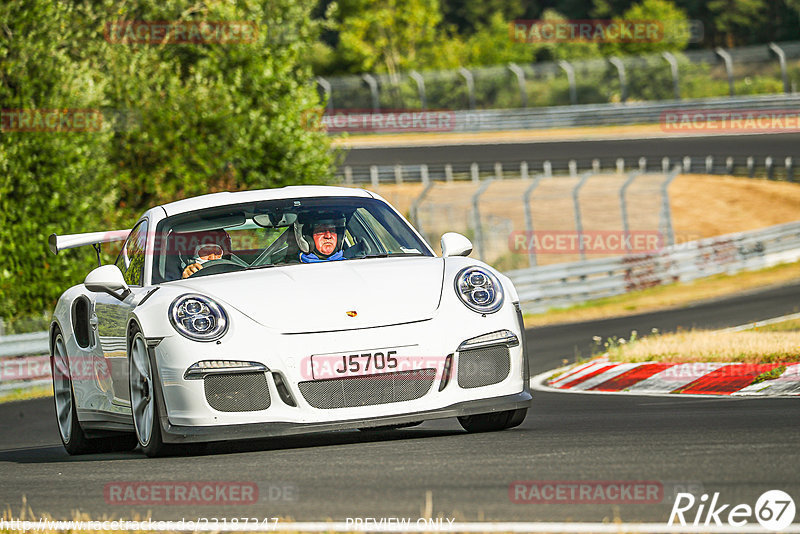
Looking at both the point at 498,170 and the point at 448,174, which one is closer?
the point at 498,170

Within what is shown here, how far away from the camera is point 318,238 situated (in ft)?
26.5

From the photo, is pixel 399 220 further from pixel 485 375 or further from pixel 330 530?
pixel 330 530

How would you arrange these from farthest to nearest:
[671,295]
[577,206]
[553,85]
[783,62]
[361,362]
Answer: [553,85]
[783,62]
[671,295]
[577,206]
[361,362]

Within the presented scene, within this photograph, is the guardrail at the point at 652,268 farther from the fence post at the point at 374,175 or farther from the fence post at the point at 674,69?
the fence post at the point at 374,175


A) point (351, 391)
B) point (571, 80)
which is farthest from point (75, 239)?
point (571, 80)

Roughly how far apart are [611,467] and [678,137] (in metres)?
44.6

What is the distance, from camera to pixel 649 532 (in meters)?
4.18

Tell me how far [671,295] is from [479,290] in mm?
19548

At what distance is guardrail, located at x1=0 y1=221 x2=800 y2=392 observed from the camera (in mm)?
25219

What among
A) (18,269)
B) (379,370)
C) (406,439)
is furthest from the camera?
(18,269)

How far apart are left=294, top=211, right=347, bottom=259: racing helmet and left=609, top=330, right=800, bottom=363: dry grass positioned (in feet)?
13.6

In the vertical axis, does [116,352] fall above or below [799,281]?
above

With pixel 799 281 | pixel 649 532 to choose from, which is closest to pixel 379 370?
pixel 649 532

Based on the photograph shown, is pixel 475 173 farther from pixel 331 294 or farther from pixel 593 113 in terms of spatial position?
pixel 331 294
